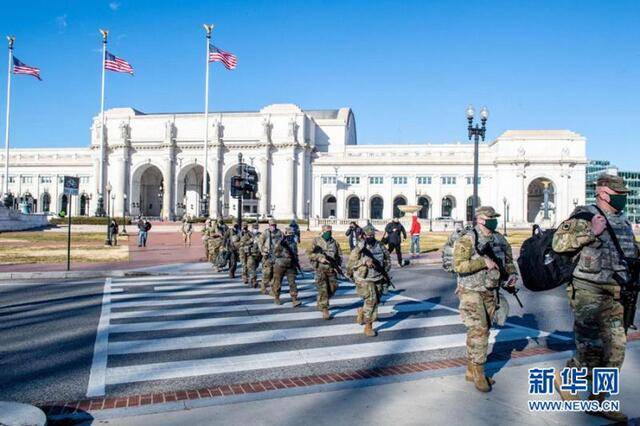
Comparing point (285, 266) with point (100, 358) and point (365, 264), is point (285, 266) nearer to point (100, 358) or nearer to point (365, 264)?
point (365, 264)

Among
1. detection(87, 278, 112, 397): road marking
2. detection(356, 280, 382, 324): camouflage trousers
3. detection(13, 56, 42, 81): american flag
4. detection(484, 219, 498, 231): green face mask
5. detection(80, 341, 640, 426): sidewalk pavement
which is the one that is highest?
detection(13, 56, 42, 81): american flag

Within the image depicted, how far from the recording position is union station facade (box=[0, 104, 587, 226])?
→ 258 ft

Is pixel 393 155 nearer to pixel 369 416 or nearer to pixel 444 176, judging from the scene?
pixel 444 176

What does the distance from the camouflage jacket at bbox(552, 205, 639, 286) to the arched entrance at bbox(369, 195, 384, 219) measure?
81.2 metres

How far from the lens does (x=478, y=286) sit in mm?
5438

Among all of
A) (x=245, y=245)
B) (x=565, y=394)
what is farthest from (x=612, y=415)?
(x=245, y=245)

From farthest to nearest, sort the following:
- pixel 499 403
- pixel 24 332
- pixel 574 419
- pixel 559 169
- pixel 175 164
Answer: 1. pixel 175 164
2. pixel 559 169
3. pixel 24 332
4. pixel 499 403
5. pixel 574 419

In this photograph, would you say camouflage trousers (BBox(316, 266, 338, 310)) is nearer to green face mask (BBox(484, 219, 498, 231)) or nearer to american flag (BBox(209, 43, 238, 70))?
green face mask (BBox(484, 219, 498, 231))

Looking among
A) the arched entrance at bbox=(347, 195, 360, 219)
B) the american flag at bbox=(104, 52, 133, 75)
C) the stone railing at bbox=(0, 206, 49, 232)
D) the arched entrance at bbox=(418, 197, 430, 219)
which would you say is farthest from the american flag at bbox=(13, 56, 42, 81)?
the arched entrance at bbox=(418, 197, 430, 219)

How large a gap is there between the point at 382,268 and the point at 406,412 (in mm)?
3561

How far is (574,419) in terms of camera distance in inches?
175

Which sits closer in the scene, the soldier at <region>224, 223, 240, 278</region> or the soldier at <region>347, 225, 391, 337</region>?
the soldier at <region>347, 225, 391, 337</region>

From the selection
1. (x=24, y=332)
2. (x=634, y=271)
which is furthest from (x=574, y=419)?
(x=24, y=332)

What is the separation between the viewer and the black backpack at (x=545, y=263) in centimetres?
473
